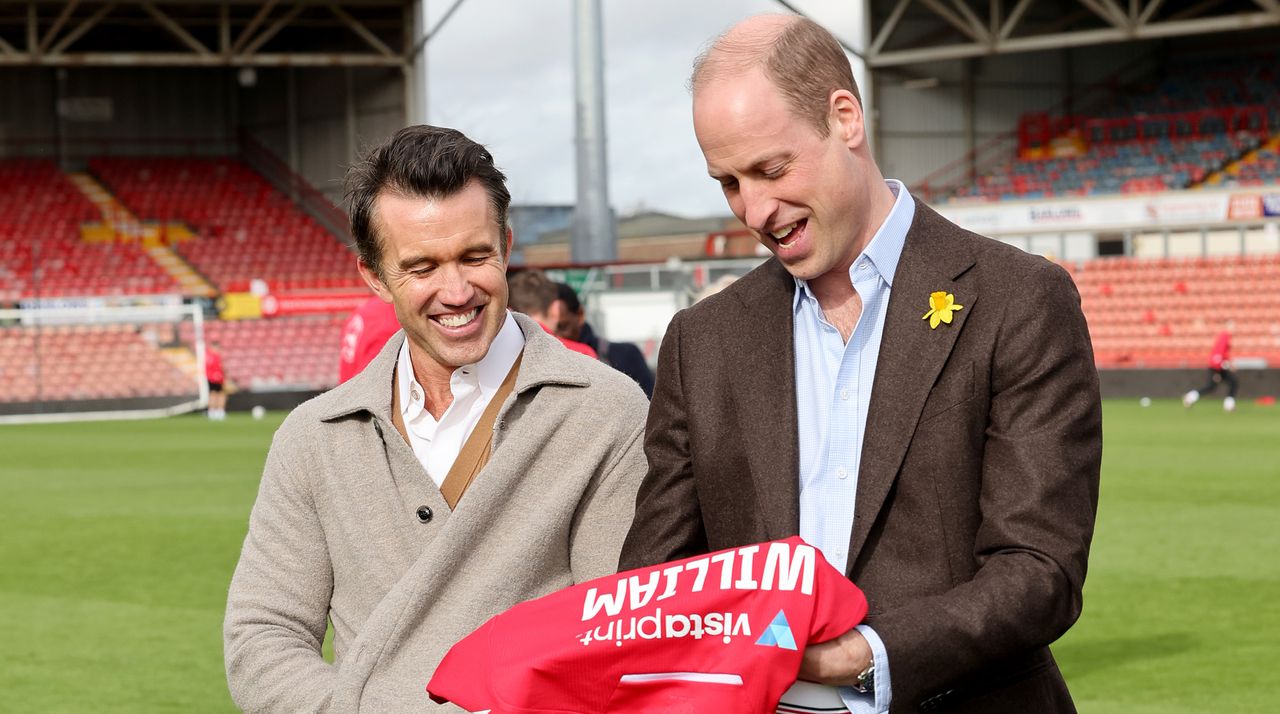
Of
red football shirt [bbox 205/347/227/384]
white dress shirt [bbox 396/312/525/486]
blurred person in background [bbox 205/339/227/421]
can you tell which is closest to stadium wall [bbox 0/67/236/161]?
blurred person in background [bbox 205/339/227/421]

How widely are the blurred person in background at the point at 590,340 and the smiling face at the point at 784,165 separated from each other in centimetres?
592

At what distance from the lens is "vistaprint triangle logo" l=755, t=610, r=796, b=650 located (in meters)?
1.97

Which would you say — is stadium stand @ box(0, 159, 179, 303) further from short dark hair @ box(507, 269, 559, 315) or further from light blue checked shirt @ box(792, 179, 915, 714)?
light blue checked shirt @ box(792, 179, 915, 714)

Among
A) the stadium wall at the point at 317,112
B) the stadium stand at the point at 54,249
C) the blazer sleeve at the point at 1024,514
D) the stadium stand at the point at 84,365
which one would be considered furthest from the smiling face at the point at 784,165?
the stadium wall at the point at 317,112

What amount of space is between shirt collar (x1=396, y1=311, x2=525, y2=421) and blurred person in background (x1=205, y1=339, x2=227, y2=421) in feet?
87.8

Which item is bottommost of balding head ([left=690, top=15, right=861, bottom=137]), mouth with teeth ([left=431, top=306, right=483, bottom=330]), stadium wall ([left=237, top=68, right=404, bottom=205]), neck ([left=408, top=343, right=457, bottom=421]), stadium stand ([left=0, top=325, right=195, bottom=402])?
stadium stand ([left=0, top=325, right=195, bottom=402])

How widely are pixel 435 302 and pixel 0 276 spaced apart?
35174mm

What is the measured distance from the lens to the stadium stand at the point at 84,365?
31.0m

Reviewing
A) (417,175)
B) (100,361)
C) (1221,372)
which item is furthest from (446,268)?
(100,361)

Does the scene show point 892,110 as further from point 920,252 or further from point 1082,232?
point 920,252

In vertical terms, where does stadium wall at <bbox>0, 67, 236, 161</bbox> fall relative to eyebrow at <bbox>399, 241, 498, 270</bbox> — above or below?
above

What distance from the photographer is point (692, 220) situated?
56.3 meters

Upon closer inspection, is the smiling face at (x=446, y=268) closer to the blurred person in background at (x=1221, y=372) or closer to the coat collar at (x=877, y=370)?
the coat collar at (x=877, y=370)

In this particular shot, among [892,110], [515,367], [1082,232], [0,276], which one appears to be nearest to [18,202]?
[0,276]
